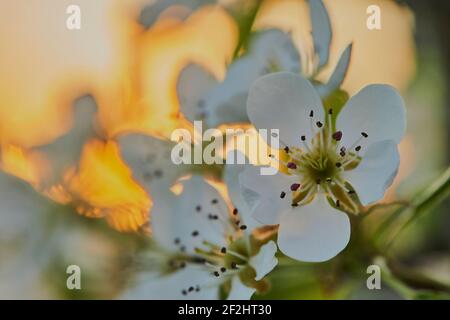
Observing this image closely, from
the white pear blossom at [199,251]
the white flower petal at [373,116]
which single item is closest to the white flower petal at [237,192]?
the white pear blossom at [199,251]

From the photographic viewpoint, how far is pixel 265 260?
0.60 metres

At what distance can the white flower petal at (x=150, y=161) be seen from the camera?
27.3 inches

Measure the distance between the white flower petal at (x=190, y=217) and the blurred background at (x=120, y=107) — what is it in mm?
17

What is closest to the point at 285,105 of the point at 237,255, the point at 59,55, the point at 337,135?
the point at 337,135

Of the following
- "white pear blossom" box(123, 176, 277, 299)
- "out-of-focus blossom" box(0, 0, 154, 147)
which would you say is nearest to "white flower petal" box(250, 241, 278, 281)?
"white pear blossom" box(123, 176, 277, 299)

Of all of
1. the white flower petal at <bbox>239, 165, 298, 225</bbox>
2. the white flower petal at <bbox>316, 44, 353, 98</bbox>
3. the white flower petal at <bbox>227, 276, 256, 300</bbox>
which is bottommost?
the white flower petal at <bbox>227, 276, 256, 300</bbox>

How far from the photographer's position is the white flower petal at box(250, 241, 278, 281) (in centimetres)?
59

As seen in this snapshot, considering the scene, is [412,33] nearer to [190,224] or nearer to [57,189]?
[190,224]

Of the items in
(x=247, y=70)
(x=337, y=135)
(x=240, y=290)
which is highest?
(x=247, y=70)

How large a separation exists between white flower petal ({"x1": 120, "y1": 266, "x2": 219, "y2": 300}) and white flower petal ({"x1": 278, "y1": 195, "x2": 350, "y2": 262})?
12cm

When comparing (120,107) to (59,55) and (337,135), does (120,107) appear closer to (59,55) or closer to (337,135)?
(59,55)

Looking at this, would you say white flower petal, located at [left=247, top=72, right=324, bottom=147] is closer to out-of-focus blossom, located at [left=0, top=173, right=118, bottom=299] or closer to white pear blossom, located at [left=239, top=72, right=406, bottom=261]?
white pear blossom, located at [left=239, top=72, right=406, bottom=261]

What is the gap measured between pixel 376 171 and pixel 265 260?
13 cm
